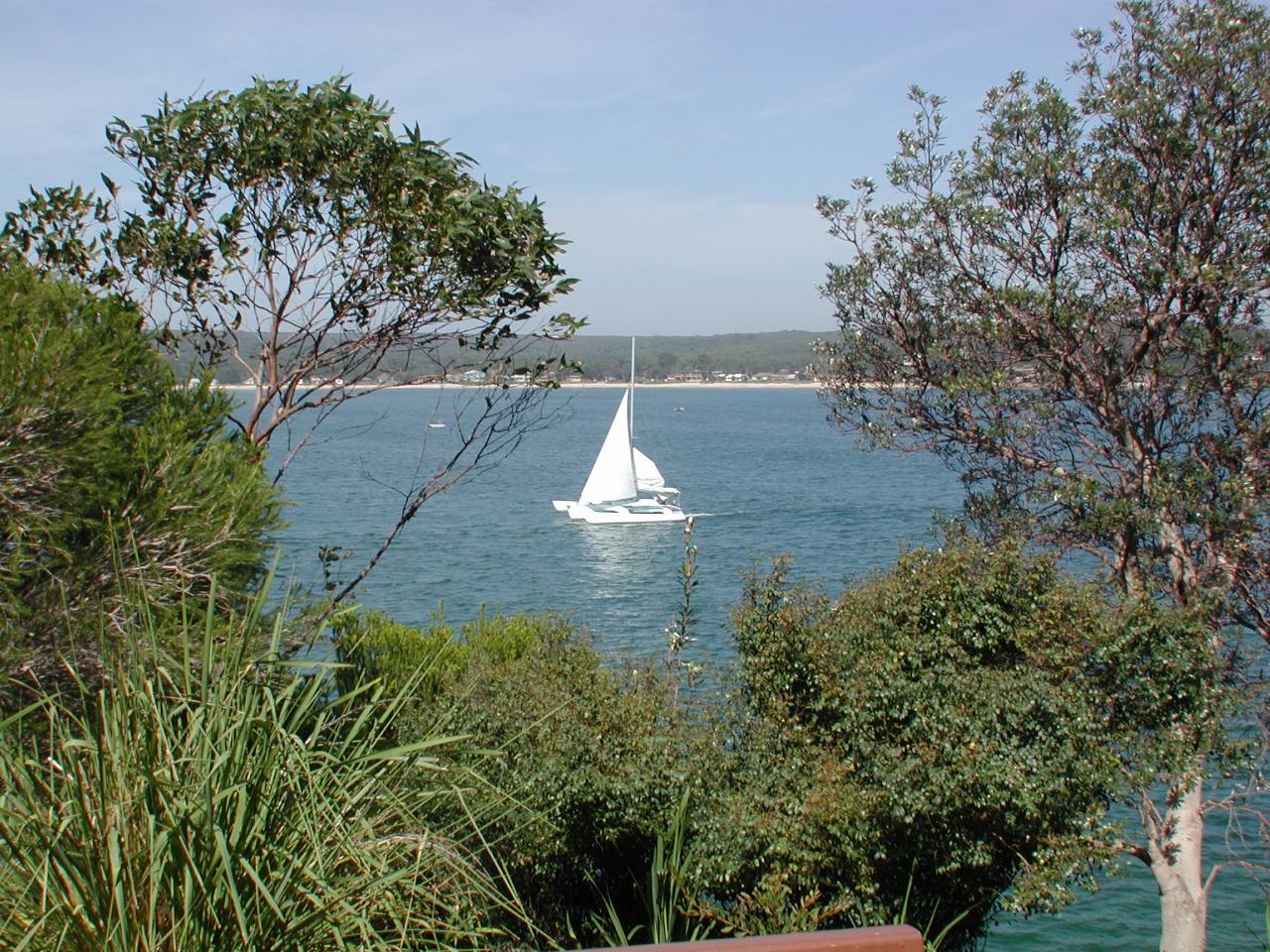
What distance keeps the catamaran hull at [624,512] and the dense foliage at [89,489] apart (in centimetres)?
3846

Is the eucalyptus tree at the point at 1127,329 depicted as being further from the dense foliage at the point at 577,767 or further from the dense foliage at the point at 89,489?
the dense foliage at the point at 89,489

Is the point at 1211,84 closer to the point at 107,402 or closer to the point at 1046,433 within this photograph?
the point at 1046,433

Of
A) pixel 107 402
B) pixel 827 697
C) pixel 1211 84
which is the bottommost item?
pixel 827 697

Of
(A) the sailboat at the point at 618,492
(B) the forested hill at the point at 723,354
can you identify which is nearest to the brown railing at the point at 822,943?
(A) the sailboat at the point at 618,492

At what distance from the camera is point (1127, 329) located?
9617 millimetres

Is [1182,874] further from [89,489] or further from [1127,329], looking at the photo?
[89,489]

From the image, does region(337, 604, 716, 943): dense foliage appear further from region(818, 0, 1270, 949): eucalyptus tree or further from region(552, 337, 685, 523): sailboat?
region(552, 337, 685, 523): sailboat

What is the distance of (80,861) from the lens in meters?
2.70

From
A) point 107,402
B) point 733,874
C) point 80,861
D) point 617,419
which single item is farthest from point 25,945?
point 617,419

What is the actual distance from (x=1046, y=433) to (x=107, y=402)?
7.82m

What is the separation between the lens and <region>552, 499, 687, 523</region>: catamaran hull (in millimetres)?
44781

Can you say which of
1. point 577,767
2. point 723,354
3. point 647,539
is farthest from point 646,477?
point 723,354

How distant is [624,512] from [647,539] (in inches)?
177

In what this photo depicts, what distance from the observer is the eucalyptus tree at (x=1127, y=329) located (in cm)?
896
